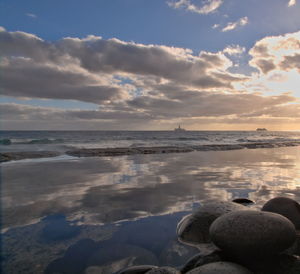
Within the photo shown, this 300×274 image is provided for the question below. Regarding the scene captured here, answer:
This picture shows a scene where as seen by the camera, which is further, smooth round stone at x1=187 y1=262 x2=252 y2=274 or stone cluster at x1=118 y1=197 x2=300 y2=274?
stone cluster at x1=118 y1=197 x2=300 y2=274

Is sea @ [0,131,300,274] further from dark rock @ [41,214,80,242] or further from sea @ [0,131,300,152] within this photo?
sea @ [0,131,300,152]

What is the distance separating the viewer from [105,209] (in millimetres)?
7059

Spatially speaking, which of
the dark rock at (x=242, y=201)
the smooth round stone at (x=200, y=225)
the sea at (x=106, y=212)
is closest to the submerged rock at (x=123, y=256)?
the sea at (x=106, y=212)

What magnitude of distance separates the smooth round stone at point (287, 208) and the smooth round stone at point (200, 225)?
0.79 m

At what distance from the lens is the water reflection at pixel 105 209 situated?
14.7ft

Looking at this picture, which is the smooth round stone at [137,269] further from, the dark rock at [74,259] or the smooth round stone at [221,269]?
the smooth round stone at [221,269]

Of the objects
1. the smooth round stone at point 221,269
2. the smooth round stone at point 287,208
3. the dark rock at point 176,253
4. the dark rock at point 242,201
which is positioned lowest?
the dark rock at point 176,253

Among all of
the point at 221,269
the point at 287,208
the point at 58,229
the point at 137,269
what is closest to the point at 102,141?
the point at 58,229

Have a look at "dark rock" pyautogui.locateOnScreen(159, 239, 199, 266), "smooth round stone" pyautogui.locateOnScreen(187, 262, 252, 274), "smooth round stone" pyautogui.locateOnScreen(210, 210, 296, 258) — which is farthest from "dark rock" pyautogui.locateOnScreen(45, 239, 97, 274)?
"smooth round stone" pyautogui.locateOnScreen(210, 210, 296, 258)

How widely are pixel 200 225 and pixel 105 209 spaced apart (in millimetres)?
2933

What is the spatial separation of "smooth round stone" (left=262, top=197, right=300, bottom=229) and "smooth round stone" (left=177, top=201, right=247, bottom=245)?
2.60ft

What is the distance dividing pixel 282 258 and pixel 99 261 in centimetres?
295

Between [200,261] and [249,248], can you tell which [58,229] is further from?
[249,248]

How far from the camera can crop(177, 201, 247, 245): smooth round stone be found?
200 inches
